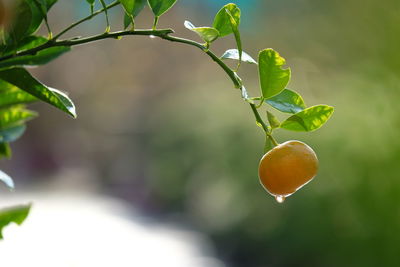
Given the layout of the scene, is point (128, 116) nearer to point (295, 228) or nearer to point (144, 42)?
point (144, 42)

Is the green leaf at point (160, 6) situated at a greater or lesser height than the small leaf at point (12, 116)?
greater

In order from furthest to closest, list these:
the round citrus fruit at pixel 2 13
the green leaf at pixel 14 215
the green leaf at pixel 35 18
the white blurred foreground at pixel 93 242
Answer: the white blurred foreground at pixel 93 242 < the green leaf at pixel 14 215 < the green leaf at pixel 35 18 < the round citrus fruit at pixel 2 13

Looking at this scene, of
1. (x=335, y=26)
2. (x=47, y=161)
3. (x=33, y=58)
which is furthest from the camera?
(x=47, y=161)

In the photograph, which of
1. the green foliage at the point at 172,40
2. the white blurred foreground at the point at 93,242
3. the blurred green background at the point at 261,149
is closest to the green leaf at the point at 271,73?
the green foliage at the point at 172,40

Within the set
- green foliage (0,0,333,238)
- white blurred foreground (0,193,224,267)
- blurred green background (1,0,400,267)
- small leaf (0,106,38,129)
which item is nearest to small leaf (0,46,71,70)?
green foliage (0,0,333,238)

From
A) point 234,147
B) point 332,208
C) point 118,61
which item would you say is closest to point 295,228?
point 332,208

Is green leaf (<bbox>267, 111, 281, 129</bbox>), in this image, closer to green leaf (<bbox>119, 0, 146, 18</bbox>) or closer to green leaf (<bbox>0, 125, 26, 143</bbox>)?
green leaf (<bbox>119, 0, 146, 18</bbox>)

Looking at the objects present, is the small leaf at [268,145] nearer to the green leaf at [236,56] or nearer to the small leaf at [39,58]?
the green leaf at [236,56]
